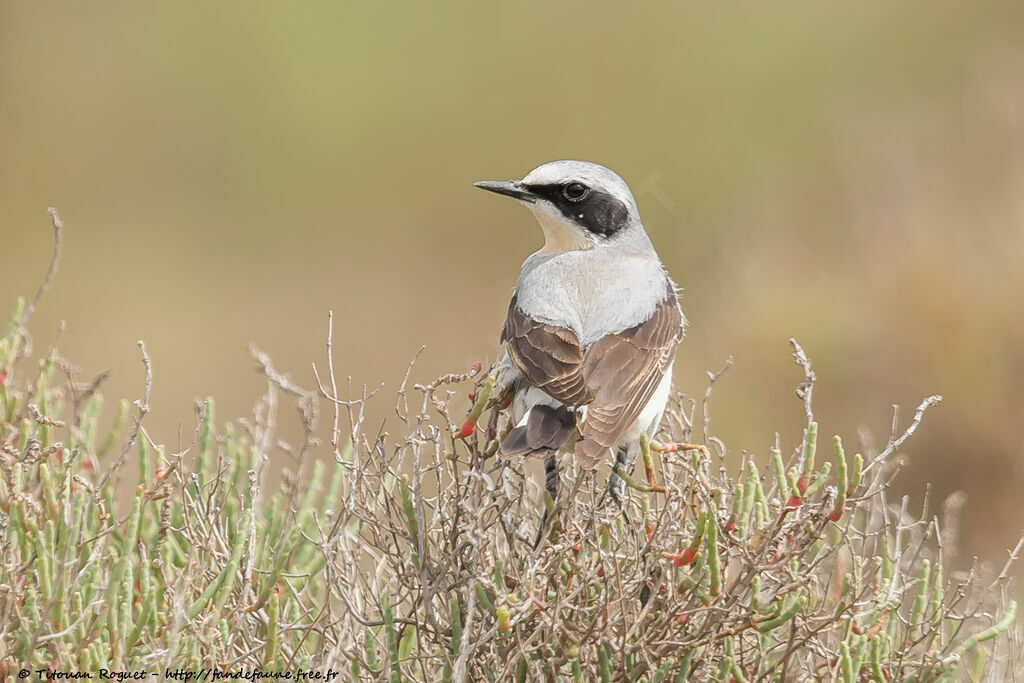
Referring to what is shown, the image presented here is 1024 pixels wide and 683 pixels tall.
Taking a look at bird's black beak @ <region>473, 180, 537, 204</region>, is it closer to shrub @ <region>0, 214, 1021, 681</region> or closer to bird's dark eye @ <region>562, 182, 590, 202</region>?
bird's dark eye @ <region>562, 182, 590, 202</region>

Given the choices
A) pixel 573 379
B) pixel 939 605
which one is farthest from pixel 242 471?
pixel 939 605

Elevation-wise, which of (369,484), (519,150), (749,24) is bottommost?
(369,484)

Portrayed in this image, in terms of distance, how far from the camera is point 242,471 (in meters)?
4.57

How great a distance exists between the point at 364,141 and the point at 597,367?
11890mm

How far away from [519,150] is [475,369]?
455 inches

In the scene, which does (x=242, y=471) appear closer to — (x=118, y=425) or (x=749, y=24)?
(x=118, y=425)

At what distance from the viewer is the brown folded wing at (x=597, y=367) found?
3.92 metres

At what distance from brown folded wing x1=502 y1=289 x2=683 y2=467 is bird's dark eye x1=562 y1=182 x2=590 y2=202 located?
584 millimetres

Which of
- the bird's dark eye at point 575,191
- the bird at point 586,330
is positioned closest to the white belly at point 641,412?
the bird at point 586,330

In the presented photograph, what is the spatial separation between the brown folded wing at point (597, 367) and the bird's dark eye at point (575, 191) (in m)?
0.58

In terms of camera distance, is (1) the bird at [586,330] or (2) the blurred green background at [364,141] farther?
(2) the blurred green background at [364,141]

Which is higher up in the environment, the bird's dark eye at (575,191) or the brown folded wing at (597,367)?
the bird's dark eye at (575,191)

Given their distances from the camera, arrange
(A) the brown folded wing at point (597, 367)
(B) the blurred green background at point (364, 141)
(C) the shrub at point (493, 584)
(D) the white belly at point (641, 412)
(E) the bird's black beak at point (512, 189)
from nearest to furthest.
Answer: (C) the shrub at point (493, 584), (A) the brown folded wing at point (597, 367), (D) the white belly at point (641, 412), (E) the bird's black beak at point (512, 189), (B) the blurred green background at point (364, 141)

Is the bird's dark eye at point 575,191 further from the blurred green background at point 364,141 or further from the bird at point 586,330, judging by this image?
the blurred green background at point 364,141
